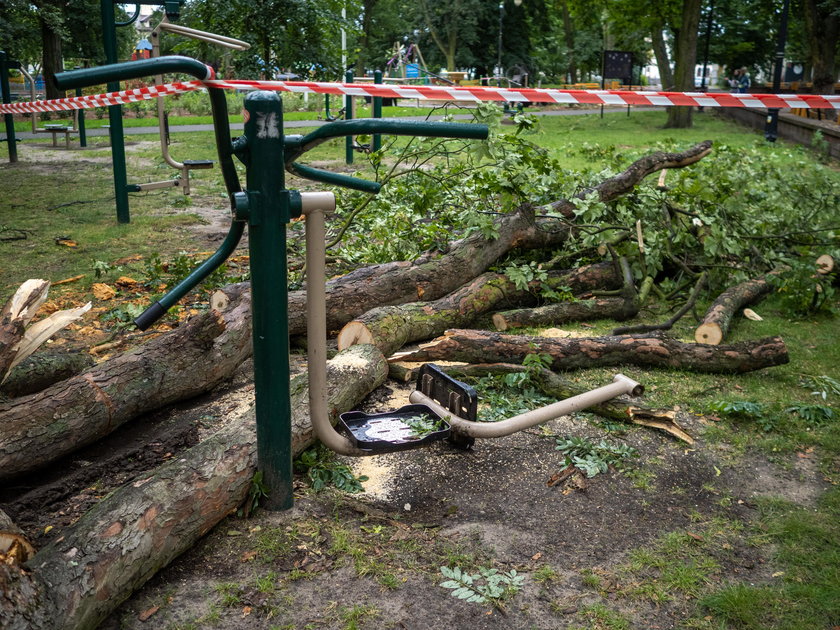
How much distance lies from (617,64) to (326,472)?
24845 mm

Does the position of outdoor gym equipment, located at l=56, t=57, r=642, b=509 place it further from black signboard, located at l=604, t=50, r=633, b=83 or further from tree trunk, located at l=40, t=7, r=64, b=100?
black signboard, located at l=604, t=50, r=633, b=83

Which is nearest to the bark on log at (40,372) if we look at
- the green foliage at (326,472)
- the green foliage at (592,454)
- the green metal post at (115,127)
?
the green foliage at (326,472)

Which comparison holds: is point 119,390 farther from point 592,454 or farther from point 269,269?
point 592,454

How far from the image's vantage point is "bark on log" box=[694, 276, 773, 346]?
522cm

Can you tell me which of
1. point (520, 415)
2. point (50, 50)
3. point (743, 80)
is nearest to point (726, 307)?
point (520, 415)

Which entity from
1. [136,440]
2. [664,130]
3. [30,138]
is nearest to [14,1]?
[30,138]

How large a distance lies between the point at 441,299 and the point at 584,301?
111 cm

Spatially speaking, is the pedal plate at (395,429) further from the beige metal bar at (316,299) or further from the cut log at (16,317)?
the cut log at (16,317)

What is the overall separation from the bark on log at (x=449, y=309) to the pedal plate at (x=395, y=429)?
3.29 ft

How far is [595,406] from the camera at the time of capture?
13.5ft

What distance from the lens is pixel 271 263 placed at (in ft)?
8.96

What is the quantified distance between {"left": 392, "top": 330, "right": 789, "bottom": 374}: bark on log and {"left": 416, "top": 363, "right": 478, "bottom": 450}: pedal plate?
0.71m

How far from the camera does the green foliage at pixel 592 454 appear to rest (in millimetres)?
3569

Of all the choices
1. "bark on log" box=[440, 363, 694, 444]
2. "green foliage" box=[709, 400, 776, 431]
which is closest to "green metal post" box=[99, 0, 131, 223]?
"bark on log" box=[440, 363, 694, 444]
